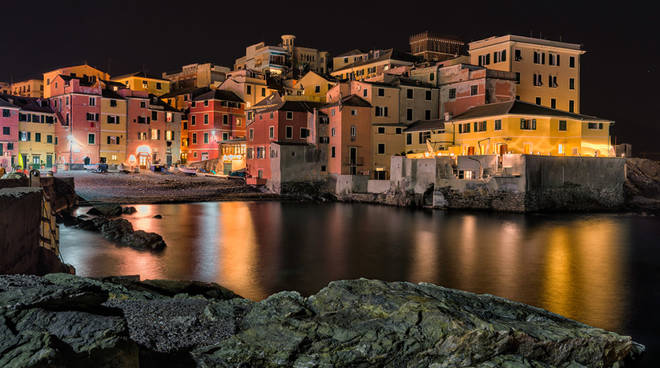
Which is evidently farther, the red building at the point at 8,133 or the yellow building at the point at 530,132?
the red building at the point at 8,133

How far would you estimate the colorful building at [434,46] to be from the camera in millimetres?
74281

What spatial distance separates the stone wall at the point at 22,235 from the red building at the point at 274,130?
125 ft

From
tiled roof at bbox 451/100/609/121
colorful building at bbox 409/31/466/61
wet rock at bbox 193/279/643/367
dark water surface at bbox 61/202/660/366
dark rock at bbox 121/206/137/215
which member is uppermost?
colorful building at bbox 409/31/466/61

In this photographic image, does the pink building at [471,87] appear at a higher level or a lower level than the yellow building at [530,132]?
higher

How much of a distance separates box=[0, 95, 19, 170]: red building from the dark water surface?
2712 cm

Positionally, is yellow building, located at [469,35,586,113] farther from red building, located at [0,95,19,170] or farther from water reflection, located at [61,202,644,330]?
red building, located at [0,95,19,170]

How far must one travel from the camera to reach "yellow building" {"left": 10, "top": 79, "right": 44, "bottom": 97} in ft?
281

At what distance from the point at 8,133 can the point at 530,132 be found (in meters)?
55.5

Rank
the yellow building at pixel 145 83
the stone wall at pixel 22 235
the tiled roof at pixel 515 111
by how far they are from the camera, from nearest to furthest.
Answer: the stone wall at pixel 22 235 < the tiled roof at pixel 515 111 < the yellow building at pixel 145 83

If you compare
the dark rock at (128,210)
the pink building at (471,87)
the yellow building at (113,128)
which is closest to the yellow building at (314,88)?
the pink building at (471,87)

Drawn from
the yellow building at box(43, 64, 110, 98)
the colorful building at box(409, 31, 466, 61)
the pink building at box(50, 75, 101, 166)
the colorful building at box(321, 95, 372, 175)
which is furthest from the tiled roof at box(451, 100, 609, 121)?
the yellow building at box(43, 64, 110, 98)

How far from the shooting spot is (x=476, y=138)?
45.7 meters

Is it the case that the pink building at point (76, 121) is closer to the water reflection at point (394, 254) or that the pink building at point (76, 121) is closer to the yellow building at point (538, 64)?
the water reflection at point (394, 254)

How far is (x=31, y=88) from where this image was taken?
86.2 meters
